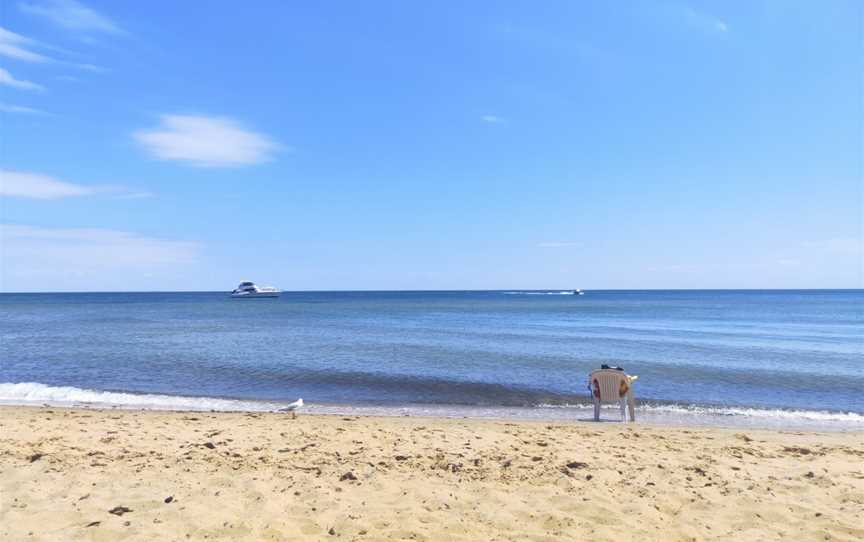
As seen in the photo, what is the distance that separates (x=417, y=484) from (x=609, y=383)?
6189mm

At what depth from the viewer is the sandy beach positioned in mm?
4930

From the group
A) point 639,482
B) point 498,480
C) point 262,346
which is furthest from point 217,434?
point 262,346

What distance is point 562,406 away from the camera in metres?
13.0

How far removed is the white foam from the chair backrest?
7221mm

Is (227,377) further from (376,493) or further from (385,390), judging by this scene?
(376,493)

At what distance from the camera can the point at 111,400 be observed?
13242 mm

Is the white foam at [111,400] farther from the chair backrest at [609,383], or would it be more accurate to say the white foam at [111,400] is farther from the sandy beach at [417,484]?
the chair backrest at [609,383]

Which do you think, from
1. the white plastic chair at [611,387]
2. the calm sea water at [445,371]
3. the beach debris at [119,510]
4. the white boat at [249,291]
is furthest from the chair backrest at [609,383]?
the white boat at [249,291]

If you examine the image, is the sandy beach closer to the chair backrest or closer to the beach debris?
the beach debris

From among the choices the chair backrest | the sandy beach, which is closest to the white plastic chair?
the chair backrest

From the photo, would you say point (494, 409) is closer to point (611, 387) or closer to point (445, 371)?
point (611, 387)

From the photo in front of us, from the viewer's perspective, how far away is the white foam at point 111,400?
12625mm

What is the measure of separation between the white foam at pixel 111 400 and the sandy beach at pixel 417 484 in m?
3.47

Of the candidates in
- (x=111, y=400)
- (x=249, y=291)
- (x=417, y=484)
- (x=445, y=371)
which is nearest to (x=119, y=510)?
(x=417, y=484)
